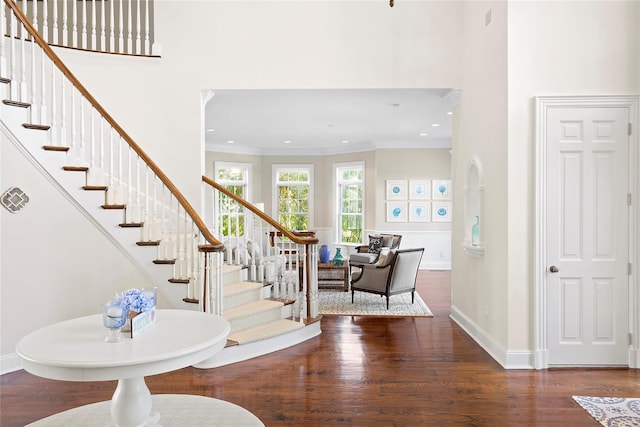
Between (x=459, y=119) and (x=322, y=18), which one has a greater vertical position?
(x=322, y=18)

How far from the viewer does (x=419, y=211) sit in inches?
415

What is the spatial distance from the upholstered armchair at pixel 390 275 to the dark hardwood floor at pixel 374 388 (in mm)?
1781

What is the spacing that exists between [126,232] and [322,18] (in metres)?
3.25

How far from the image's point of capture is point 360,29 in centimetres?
525

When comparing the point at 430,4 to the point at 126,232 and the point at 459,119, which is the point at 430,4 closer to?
the point at 459,119

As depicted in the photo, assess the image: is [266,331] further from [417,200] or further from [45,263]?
[417,200]

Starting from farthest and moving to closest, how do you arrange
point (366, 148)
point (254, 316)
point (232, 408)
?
point (366, 148)
point (254, 316)
point (232, 408)

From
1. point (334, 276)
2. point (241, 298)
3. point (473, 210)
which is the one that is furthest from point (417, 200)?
point (241, 298)

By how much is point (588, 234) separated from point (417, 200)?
657 centimetres

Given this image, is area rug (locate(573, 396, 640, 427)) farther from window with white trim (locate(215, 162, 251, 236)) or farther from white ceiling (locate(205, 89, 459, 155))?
window with white trim (locate(215, 162, 251, 236))

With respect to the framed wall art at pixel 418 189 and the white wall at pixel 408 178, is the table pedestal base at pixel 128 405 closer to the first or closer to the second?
the white wall at pixel 408 178

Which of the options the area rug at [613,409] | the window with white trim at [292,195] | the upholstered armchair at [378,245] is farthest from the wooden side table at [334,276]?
the area rug at [613,409]

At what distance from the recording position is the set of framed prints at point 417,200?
10516 millimetres

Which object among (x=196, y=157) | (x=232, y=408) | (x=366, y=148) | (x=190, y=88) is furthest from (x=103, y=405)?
(x=366, y=148)
